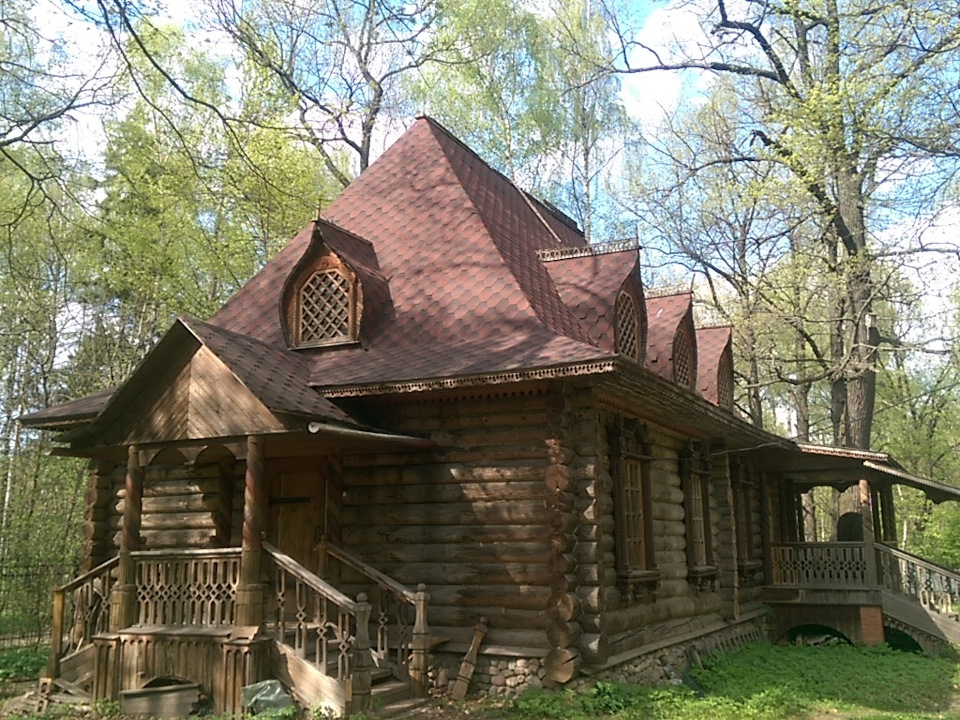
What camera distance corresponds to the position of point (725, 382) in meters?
18.5

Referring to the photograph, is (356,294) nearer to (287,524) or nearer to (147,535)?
(287,524)

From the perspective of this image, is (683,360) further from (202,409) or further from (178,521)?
(202,409)

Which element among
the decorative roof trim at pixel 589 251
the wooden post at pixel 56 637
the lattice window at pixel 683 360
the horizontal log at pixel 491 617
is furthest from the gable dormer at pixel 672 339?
the wooden post at pixel 56 637

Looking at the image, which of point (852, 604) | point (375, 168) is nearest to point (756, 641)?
point (852, 604)

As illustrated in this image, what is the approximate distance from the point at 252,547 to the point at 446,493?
260 cm

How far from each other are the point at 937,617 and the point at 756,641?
10.8 feet

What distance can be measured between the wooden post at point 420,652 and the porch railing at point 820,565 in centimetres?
1083

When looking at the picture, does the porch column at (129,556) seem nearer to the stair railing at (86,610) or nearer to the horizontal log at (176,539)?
the stair railing at (86,610)

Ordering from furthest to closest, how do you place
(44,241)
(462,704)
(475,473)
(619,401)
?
(44,241)
(619,401)
(475,473)
(462,704)

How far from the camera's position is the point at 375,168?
631 inches

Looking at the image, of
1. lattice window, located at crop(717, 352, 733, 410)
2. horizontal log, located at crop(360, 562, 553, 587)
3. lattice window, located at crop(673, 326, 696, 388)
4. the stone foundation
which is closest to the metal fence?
horizontal log, located at crop(360, 562, 553, 587)

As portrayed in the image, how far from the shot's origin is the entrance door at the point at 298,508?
11508 millimetres

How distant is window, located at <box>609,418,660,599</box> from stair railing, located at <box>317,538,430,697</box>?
8.93ft

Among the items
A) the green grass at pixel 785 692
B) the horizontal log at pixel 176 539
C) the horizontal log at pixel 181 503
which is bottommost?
the green grass at pixel 785 692
